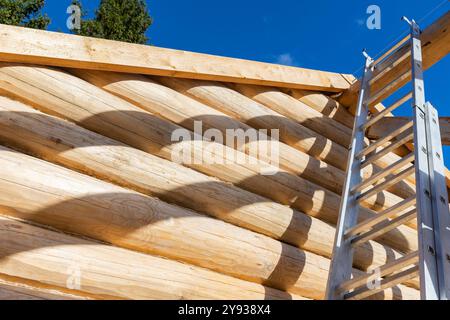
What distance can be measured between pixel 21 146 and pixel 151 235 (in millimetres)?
980

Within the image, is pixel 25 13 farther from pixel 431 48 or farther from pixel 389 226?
pixel 389 226

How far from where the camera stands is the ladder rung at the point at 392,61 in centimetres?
459

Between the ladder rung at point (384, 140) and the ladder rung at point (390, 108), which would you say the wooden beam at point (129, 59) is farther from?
the ladder rung at point (384, 140)

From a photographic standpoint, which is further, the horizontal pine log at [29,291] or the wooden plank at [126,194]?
the wooden plank at [126,194]

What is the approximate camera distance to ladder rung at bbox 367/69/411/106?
441cm

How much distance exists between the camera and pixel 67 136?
2877 mm

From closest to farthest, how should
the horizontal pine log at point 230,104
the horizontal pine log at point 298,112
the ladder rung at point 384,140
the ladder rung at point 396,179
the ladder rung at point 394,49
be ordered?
the ladder rung at point 396,179 → the horizontal pine log at point 230,104 → the ladder rung at point 384,140 → the horizontal pine log at point 298,112 → the ladder rung at point 394,49

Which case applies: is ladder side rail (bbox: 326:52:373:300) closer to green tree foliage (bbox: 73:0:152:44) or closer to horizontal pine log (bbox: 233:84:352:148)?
horizontal pine log (bbox: 233:84:352:148)

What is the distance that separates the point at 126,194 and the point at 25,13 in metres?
14.7

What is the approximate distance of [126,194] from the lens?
9.42ft

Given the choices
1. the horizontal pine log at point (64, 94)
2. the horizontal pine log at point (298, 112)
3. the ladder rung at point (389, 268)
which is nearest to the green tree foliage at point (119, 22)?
the horizontal pine log at point (298, 112)

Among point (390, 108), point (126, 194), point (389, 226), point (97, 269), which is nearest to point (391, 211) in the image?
point (389, 226)

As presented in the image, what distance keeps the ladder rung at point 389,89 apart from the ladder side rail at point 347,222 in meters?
0.28

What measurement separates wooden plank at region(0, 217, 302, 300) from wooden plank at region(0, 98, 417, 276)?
95 mm
